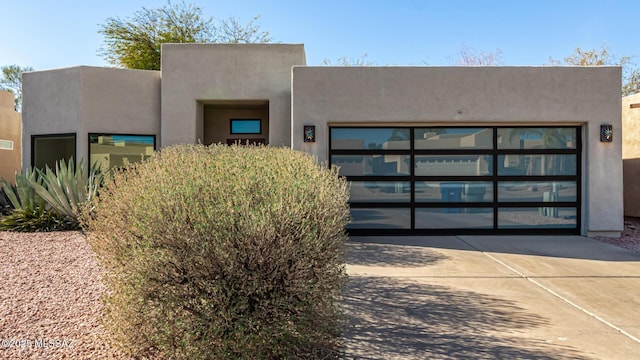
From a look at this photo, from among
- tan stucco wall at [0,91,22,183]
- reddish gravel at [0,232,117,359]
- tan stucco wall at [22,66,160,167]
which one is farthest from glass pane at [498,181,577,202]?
tan stucco wall at [0,91,22,183]

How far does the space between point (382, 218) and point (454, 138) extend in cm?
255

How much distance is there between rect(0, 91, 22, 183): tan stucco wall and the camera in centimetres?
1602

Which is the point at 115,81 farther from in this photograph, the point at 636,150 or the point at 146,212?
the point at 636,150

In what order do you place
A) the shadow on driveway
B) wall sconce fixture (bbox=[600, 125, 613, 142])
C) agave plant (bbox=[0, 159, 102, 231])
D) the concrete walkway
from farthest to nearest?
wall sconce fixture (bbox=[600, 125, 613, 142]) → agave plant (bbox=[0, 159, 102, 231]) → the concrete walkway → the shadow on driveway

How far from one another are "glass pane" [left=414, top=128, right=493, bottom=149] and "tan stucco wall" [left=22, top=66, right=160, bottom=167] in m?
7.32

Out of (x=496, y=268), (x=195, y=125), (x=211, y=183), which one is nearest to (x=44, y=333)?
(x=211, y=183)

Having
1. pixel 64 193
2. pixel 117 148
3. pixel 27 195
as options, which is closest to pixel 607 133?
pixel 64 193

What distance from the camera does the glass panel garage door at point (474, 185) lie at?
30.0 ft

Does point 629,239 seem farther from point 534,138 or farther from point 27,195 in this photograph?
point 27,195

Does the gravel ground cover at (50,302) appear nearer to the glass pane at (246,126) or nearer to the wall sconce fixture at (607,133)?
the glass pane at (246,126)

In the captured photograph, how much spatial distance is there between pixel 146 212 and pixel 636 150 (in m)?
14.9

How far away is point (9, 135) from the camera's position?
1644cm

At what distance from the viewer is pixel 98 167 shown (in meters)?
10.5

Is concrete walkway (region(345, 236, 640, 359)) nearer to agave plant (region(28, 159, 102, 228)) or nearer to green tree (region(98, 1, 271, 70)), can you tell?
agave plant (region(28, 159, 102, 228))
